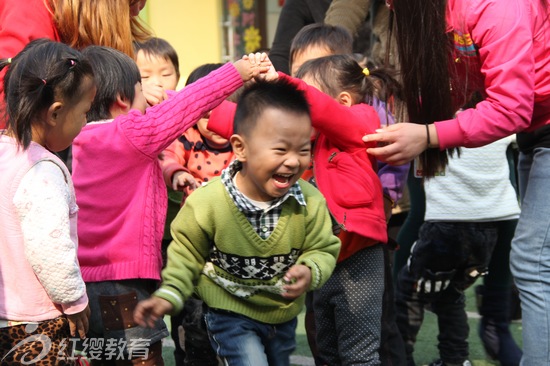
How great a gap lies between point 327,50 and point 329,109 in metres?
1.19

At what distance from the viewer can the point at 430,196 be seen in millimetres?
4707

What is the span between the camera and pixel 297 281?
9.55 ft

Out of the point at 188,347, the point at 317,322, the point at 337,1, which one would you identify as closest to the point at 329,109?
the point at 317,322

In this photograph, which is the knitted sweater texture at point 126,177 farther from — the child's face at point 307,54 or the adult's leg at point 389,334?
the child's face at point 307,54

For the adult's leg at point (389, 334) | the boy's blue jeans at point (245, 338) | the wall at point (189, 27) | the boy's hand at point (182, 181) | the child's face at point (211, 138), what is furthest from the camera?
the wall at point (189, 27)

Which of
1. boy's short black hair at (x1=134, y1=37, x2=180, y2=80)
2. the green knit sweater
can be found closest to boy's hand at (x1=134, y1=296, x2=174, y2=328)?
the green knit sweater

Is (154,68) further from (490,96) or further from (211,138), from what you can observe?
(490,96)

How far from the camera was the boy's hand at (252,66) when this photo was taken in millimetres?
3344

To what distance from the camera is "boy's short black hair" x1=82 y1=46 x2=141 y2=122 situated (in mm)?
3422

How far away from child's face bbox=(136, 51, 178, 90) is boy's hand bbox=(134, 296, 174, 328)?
1929 mm

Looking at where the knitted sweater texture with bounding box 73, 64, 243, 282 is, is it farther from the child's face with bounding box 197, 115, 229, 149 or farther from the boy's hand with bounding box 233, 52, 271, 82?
the child's face with bounding box 197, 115, 229, 149

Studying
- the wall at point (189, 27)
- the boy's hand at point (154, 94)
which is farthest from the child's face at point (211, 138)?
the wall at point (189, 27)

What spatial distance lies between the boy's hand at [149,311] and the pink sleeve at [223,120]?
2.63ft

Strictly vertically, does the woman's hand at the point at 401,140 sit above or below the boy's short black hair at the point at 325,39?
below
